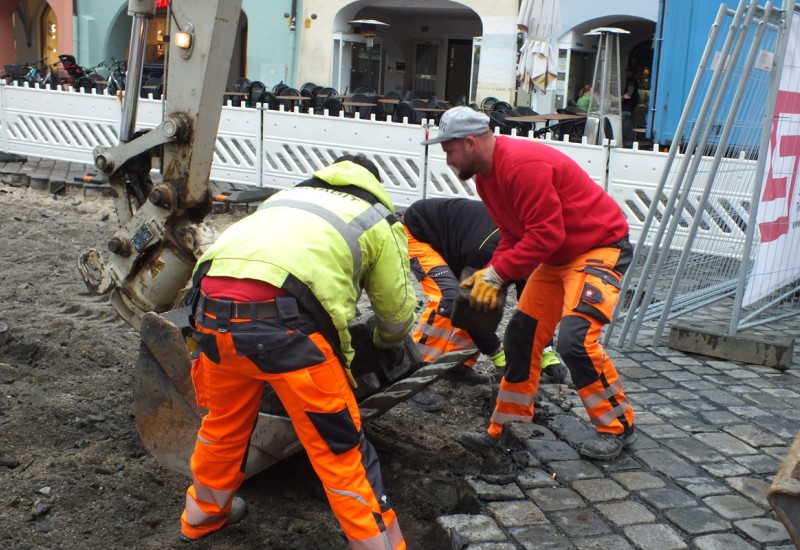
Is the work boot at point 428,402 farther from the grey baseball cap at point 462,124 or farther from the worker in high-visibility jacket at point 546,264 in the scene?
the grey baseball cap at point 462,124

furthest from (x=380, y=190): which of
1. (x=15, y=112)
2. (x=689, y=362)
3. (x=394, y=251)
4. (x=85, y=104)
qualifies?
(x=15, y=112)

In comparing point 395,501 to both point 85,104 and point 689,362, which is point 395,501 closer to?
point 689,362

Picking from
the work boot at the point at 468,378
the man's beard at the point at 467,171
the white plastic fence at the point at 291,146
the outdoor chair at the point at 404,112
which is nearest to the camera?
the man's beard at the point at 467,171

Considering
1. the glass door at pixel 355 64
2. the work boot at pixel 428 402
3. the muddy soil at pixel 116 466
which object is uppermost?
the glass door at pixel 355 64

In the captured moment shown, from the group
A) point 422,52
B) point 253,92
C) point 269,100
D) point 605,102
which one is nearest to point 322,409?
point 605,102

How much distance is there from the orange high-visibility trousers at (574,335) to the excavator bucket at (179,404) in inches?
20.6

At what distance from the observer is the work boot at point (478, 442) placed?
4516mm

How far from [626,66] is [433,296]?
20.7 m

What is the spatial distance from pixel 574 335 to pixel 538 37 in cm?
1246

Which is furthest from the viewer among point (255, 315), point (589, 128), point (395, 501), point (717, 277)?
point (589, 128)

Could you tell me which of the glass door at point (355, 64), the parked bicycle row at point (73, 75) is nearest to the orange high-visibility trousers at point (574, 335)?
the parked bicycle row at point (73, 75)

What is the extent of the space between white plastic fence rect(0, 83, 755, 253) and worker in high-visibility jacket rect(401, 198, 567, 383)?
344 centimetres

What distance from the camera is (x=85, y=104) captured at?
13.3m

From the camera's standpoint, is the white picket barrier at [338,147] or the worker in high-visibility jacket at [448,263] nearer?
the worker in high-visibility jacket at [448,263]
